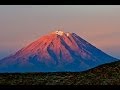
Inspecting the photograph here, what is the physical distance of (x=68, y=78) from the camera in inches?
313

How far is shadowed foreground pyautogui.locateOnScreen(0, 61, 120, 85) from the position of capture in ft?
25.1

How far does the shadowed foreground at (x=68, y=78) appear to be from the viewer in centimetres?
765

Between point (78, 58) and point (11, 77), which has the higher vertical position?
point (78, 58)
